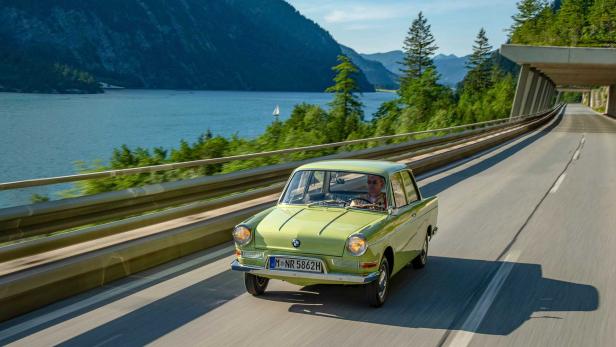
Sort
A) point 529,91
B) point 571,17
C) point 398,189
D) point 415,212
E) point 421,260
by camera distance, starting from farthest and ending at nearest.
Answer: point 571,17
point 529,91
point 421,260
point 415,212
point 398,189

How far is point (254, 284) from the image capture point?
6859 mm

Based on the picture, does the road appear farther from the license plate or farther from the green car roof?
the green car roof

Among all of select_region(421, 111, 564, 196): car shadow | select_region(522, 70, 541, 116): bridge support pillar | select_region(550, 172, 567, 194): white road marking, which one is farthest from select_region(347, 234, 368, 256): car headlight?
select_region(522, 70, 541, 116): bridge support pillar

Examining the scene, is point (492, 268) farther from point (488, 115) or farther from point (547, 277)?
point (488, 115)

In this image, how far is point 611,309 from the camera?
22.2 feet

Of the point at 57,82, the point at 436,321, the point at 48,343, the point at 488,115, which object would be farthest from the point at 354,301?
the point at 57,82

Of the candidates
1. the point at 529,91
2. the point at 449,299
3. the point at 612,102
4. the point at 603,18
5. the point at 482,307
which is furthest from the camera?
the point at 603,18

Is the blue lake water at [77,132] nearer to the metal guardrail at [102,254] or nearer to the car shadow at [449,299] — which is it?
the metal guardrail at [102,254]

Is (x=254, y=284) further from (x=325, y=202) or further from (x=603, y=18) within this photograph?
(x=603, y=18)

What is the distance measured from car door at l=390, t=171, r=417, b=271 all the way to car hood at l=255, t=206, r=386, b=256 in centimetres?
29

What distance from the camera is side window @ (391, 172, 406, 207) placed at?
7.46m

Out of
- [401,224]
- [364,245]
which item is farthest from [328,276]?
[401,224]

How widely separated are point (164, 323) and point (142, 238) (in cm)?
221

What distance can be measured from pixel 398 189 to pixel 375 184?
0.43 meters
